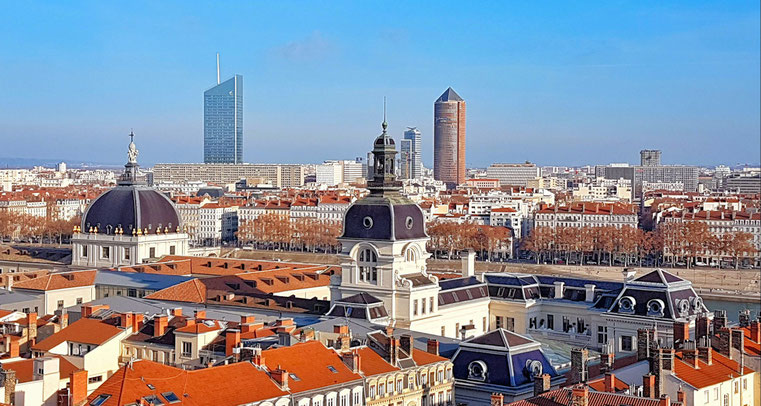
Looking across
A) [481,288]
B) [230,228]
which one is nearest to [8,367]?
[481,288]

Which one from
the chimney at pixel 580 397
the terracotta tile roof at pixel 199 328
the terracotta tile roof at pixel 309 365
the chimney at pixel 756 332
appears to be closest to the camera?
the chimney at pixel 580 397

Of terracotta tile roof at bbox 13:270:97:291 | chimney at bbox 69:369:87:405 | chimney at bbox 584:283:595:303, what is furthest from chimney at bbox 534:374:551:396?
terracotta tile roof at bbox 13:270:97:291

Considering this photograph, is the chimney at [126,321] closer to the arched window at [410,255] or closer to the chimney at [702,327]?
the arched window at [410,255]

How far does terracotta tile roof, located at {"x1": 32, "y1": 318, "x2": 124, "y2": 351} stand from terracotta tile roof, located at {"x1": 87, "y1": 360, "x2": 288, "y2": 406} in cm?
922

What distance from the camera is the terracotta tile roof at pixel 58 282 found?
58.2 meters

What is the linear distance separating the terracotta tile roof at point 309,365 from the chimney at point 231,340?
4115mm

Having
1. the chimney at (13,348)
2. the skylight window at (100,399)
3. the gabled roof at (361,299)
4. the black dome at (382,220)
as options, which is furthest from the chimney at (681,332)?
the chimney at (13,348)

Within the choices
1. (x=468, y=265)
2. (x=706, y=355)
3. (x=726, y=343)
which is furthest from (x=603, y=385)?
(x=468, y=265)

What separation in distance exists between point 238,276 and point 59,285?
333 inches

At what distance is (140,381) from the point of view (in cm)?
2761

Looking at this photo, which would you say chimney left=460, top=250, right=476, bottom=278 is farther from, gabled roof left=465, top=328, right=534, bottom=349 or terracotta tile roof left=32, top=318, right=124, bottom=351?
terracotta tile roof left=32, top=318, right=124, bottom=351

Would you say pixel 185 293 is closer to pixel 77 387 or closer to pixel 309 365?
pixel 309 365

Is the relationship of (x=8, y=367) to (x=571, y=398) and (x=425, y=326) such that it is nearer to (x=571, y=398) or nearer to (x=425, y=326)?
(x=571, y=398)

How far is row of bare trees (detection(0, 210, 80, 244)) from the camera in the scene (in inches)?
5039
